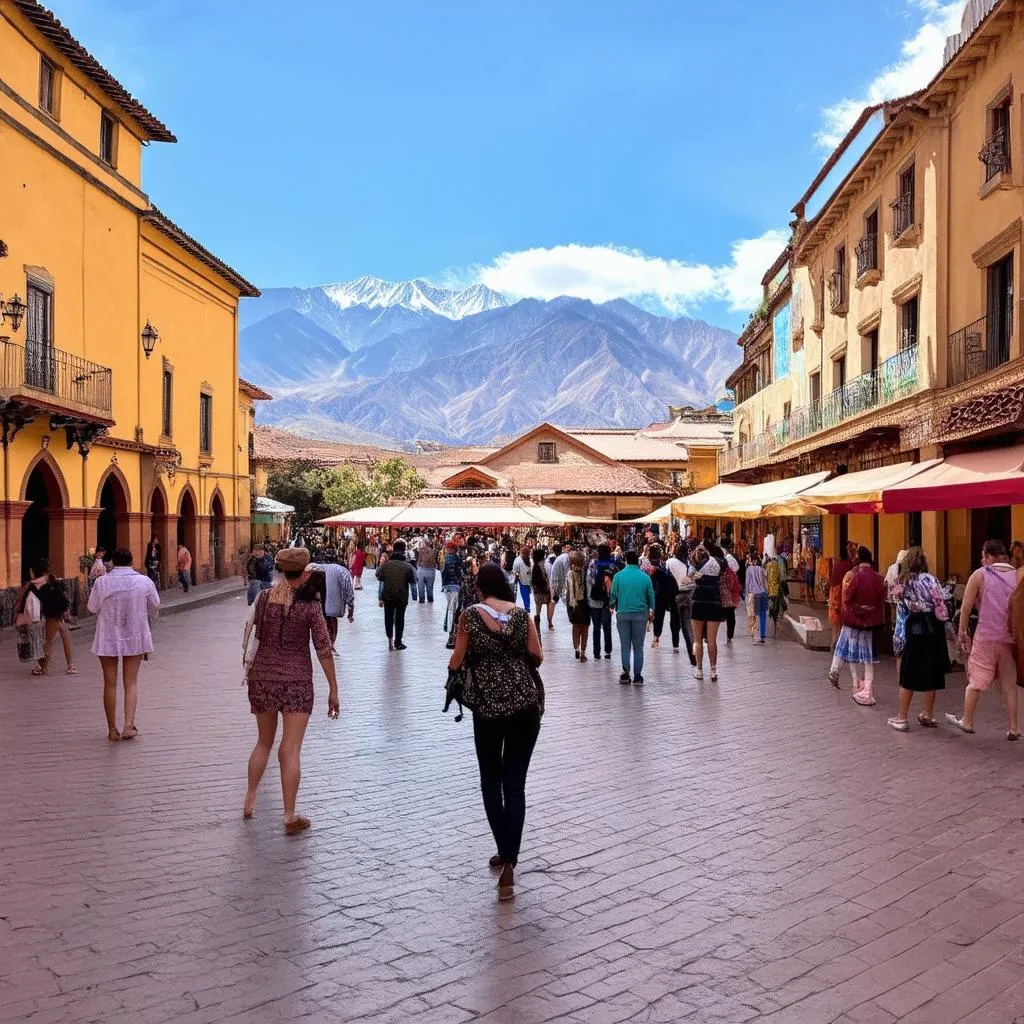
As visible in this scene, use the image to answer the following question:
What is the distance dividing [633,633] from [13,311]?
13344 millimetres

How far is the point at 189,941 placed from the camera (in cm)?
450

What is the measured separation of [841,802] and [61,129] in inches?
836

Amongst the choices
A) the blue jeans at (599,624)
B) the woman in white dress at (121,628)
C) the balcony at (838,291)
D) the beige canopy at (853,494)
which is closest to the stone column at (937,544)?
the beige canopy at (853,494)

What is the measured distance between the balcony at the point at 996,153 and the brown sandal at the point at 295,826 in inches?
549

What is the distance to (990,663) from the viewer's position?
349 inches

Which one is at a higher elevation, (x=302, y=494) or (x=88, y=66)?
(x=88, y=66)

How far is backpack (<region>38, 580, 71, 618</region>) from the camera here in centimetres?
1312

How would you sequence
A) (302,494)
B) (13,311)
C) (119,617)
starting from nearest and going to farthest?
(119,617) → (13,311) → (302,494)

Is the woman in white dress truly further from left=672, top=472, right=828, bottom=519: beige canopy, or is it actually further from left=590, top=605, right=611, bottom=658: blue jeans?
left=672, top=472, right=828, bottom=519: beige canopy

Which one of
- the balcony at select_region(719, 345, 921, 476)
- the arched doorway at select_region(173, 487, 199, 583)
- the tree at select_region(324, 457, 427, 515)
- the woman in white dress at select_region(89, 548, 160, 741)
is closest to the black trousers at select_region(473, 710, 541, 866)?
the woman in white dress at select_region(89, 548, 160, 741)

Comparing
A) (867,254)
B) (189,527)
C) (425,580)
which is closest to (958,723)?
(867,254)

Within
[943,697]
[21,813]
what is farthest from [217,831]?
[943,697]

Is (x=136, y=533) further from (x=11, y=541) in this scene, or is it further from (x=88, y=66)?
(x=88, y=66)

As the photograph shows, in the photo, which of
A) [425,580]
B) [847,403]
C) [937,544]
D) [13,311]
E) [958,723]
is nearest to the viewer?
[958,723]
